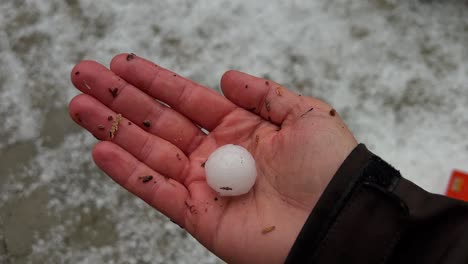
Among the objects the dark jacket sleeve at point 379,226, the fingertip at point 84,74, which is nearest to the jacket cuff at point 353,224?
the dark jacket sleeve at point 379,226

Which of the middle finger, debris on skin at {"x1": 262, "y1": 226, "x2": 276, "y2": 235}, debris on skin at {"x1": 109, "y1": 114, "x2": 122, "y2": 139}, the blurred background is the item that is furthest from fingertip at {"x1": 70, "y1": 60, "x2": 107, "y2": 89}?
debris on skin at {"x1": 262, "y1": 226, "x2": 276, "y2": 235}

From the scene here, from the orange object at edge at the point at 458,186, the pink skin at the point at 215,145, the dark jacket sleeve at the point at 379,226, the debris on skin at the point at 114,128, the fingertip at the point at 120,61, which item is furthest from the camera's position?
the orange object at edge at the point at 458,186

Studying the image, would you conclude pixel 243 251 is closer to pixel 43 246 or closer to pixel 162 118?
pixel 162 118

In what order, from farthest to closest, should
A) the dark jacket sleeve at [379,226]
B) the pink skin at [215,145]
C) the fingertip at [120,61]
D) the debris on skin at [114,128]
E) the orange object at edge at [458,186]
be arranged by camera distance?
1. the orange object at edge at [458,186]
2. the fingertip at [120,61]
3. the debris on skin at [114,128]
4. the pink skin at [215,145]
5. the dark jacket sleeve at [379,226]

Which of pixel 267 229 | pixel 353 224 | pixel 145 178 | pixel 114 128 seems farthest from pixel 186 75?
pixel 353 224

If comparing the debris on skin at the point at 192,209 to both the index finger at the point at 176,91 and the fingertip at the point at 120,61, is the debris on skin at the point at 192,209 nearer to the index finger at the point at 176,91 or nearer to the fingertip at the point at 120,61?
the index finger at the point at 176,91

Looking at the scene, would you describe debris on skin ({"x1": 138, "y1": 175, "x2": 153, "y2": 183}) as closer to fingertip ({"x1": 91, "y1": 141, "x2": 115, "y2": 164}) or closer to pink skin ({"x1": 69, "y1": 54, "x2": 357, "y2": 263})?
pink skin ({"x1": 69, "y1": 54, "x2": 357, "y2": 263})

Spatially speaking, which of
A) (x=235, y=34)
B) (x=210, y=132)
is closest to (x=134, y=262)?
(x=210, y=132)

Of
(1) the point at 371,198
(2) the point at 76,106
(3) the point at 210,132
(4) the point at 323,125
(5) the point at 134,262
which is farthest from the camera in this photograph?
(5) the point at 134,262
